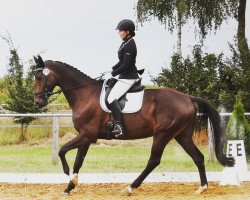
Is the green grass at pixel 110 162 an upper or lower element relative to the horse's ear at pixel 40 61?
lower

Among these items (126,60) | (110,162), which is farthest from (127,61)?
(110,162)

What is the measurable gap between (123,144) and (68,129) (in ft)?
12.3

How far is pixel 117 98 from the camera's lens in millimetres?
8992

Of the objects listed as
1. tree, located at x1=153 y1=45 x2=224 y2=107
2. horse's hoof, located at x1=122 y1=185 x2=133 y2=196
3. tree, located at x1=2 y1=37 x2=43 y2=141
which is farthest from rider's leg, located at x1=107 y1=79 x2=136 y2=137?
tree, located at x1=2 y1=37 x2=43 y2=141

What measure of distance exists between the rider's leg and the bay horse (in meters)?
0.18

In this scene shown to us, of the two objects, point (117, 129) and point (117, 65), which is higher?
point (117, 65)

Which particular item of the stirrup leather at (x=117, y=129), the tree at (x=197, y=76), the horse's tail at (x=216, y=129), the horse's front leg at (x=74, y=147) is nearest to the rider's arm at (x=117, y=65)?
the stirrup leather at (x=117, y=129)

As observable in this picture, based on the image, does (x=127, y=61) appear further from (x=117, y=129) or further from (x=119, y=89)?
(x=117, y=129)

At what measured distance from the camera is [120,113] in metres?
8.98

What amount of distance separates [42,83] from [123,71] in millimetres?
1327

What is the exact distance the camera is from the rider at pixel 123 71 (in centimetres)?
891

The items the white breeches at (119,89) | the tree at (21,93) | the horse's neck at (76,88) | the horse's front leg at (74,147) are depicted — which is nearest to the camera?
the horse's front leg at (74,147)

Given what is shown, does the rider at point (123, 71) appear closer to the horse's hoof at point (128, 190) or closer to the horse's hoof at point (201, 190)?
the horse's hoof at point (128, 190)

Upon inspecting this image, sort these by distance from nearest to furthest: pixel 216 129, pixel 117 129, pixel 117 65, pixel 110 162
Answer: pixel 117 129 → pixel 117 65 → pixel 216 129 → pixel 110 162
